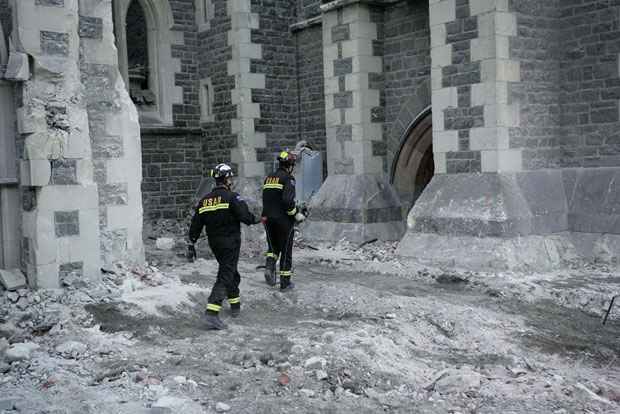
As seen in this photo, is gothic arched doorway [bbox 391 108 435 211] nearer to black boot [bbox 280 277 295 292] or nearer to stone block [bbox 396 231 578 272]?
stone block [bbox 396 231 578 272]

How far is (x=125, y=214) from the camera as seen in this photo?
8.99 metres

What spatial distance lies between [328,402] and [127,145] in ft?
16.5

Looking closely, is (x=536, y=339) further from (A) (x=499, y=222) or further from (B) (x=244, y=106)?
(B) (x=244, y=106)

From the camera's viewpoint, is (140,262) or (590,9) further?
(590,9)

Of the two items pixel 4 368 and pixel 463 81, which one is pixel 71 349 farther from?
pixel 463 81

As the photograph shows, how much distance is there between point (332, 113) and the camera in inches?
522

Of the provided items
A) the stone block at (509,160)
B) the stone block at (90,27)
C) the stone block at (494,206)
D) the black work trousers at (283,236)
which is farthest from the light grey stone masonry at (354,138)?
the stone block at (90,27)

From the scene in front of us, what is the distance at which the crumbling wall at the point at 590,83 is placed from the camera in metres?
9.89

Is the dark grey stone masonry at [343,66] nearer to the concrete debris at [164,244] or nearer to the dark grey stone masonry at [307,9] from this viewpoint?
the dark grey stone masonry at [307,9]

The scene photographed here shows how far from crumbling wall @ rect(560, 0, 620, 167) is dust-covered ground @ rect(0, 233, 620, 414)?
1.64m

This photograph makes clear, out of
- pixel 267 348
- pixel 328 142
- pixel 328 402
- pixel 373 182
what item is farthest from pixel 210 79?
pixel 328 402

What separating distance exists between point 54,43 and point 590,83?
7079 mm

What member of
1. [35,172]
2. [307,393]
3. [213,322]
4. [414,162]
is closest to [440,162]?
[414,162]

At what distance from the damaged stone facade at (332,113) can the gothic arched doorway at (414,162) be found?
0.05 metres
